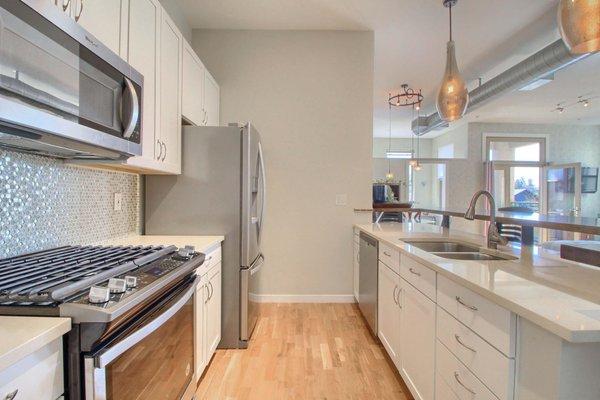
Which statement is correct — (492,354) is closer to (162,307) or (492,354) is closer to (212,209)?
(162,307)

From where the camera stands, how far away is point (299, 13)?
3223 mm

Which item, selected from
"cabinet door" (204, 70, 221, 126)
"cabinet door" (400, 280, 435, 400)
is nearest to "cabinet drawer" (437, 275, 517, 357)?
"cabinet door" (400, 280, 435, 400)

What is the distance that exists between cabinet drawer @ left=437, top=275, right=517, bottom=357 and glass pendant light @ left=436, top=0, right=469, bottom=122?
1.86m

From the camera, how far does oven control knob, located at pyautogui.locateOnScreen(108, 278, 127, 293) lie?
3.17ft

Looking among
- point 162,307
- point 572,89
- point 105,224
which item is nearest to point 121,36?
point 105,224

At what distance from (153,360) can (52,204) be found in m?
0.95

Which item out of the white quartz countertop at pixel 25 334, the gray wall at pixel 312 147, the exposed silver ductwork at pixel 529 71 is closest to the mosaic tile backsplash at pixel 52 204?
the white quartz countertop at pixel 25 334

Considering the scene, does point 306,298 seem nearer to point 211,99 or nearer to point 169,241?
point 169,241

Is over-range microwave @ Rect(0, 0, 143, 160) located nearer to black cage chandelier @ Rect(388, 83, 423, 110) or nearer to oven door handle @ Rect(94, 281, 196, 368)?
oven door handle @ Rect(94, 281, 196, 368)

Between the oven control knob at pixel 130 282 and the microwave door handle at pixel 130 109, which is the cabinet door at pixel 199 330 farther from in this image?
the microwave door handle at pixel 130 109

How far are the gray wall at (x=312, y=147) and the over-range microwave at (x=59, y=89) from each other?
214 centimetres

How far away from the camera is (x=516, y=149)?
7406 mm

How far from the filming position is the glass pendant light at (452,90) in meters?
2.66

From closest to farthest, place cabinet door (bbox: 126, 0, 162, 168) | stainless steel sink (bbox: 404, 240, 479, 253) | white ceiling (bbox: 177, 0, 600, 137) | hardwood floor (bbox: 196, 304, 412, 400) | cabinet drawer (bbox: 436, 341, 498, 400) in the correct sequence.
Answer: cabinet drawer (bbox: 436, 341, 498, 400)
cabinet door (bbox: 126, 0, 162, 168)
hardwood floor (bbox: 196, 304, 412, 400)
stainless steel sink (bbox: 404, 240, 479, 253)
white ceiling (bbox: 177, 0, 600, 137)
